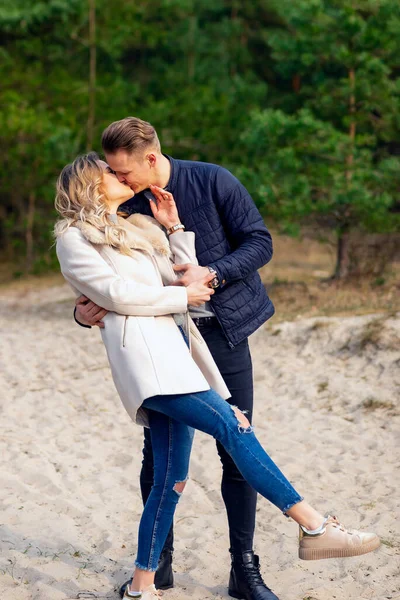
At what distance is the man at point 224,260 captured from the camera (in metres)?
2.86

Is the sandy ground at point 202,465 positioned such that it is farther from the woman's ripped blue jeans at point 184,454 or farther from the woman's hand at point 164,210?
the woman's hand at point 164,210

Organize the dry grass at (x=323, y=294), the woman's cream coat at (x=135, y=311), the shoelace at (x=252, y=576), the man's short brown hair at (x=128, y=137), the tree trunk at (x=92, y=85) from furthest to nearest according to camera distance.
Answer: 1. the tree trunk at (x=92, y=85)
2. the dry grass at (x=323, y=294)
3. the shoelace at (x=252, y=576)
4. the man's short brown hair at (x=128, y=137)
5. the woman's cream coat at (x=135, y=311)

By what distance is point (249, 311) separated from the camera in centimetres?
305

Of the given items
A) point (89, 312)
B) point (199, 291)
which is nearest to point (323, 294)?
point (199, 291)

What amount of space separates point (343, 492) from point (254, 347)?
315cm

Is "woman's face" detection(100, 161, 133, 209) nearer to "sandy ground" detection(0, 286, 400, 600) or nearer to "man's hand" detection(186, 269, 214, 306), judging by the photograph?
"man's hand" detection(186, 269, 214, 306)

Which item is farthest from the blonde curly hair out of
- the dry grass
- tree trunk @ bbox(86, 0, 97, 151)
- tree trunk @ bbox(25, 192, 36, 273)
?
tree trunk @ bbox(25, 192, 36, 273)

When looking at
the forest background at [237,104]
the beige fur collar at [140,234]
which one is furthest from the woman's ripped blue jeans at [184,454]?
the forest background at [237,104]

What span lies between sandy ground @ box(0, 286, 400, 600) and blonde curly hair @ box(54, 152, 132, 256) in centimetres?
156

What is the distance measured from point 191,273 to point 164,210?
271 millimetres

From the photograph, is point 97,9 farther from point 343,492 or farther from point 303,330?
point 343,492

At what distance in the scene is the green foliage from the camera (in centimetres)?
904

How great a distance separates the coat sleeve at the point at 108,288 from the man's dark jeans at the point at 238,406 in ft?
1.02

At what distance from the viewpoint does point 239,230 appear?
9.83 ft
